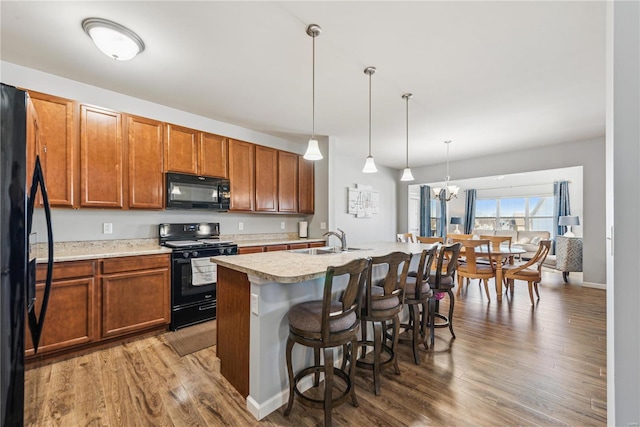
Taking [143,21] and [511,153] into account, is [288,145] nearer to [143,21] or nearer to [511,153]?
[143,21]

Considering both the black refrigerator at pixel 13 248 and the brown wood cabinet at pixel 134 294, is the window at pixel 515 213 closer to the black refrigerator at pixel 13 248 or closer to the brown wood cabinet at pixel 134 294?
the brown wood cabinet at pixel 134 294

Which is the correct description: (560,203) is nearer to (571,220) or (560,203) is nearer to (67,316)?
(571,220)

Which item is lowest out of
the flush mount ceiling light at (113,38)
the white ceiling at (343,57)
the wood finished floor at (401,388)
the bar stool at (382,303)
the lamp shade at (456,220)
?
the wood finished floor at (401,388)

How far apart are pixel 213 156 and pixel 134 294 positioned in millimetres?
1862

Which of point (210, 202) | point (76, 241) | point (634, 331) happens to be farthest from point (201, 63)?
point (634, 331)

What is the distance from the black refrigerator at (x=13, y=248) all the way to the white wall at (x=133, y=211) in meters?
0.67

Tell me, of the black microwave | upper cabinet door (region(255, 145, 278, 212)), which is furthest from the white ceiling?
the black microwave

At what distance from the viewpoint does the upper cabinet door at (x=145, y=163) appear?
118 inches

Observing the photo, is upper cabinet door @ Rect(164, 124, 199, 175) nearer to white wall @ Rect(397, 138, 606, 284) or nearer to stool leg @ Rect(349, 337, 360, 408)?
stool leg @ Rect(349, 337, 360, 408)

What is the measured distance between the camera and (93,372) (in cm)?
214

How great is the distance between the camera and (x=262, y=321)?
1.65 meters

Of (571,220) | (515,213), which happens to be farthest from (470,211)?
(571,220)

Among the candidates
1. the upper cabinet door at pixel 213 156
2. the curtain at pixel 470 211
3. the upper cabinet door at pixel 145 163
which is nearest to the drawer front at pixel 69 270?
the upper cabinet door at pixel 145 163

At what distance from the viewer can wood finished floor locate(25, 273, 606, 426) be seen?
164 cm
